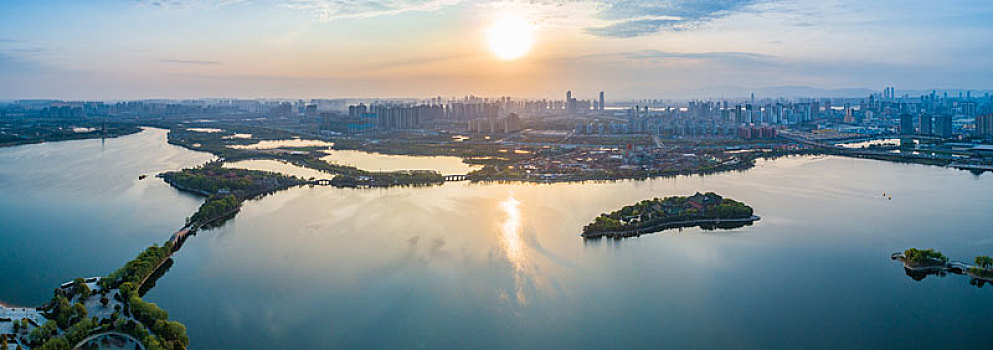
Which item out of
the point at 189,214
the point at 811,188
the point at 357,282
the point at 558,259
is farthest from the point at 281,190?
the point at 811,188

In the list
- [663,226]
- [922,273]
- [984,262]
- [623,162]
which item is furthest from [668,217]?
[623,162]

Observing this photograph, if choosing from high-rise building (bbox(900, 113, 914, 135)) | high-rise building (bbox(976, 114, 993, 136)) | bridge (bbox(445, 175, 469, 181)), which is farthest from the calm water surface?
high-rise building (bbox(900, 113, 914, 135))

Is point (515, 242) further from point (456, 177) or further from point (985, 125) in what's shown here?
point (985, 125)

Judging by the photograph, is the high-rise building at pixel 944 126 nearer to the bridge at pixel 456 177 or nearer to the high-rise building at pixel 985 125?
the high-rise building at pixel 985 125

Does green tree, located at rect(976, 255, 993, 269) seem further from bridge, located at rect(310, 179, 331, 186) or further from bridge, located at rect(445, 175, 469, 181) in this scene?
bridge, located at rect(310, 179, 331, 186)

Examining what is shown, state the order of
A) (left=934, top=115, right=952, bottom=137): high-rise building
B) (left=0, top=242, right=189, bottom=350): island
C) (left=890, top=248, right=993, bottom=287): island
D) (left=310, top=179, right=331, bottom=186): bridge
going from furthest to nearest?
(left=934, top=115, right=952, bottom=137): high-rise building < (left=310, top=179, right=331, bottom=186): bridge < (left=890, top=248, right=993, bottom=287): island < (left=0, top=242, right=189, bottom=350): island

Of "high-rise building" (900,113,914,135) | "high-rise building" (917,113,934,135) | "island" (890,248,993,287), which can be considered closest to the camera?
"island" (890,248,993,287)

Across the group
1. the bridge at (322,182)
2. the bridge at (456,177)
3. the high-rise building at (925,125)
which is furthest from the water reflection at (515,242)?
the high-rise building at (925,125)

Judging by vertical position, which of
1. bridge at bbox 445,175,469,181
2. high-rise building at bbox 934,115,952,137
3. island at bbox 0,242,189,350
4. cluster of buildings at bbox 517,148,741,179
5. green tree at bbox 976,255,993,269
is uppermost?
high-rise building at bbox 934,115,952,137
